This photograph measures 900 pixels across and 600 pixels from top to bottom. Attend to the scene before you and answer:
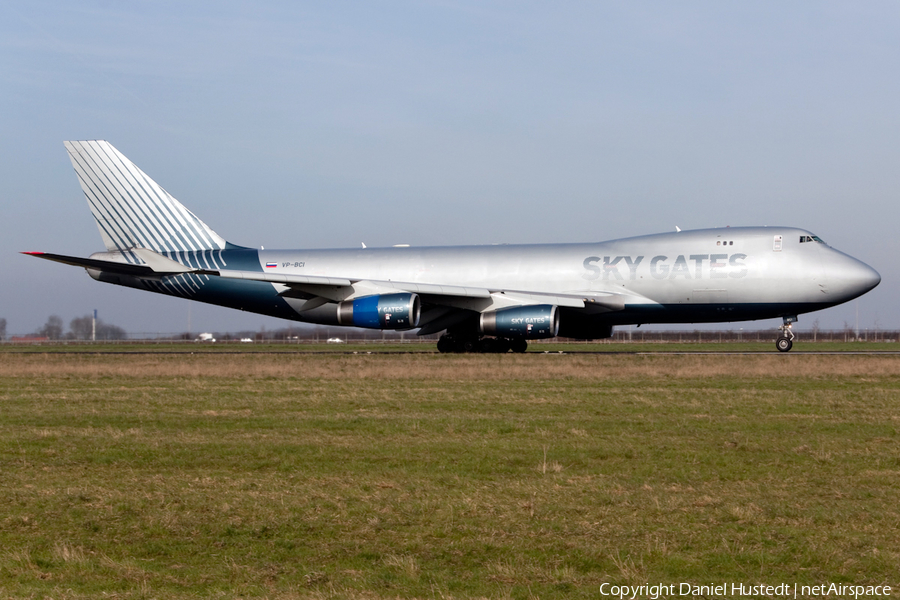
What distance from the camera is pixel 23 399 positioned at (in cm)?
1648

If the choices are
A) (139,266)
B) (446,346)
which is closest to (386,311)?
(446,346)

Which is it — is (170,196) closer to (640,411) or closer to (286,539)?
(640,411)

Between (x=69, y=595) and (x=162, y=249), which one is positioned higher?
(x=162, y=249)

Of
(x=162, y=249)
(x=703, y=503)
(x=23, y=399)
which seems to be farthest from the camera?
(x=162, y=249)

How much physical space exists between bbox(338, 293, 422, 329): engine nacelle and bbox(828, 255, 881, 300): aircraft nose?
13.6 metres

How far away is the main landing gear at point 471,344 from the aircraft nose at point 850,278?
10.9 metres

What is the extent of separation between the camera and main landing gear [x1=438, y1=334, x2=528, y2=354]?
3300cm

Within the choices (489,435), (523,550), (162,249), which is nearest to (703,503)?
(523,550)

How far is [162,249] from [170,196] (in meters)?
2.19

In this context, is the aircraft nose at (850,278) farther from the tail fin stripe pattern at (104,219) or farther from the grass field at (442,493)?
the tail fin stripe pattern at (104,219)

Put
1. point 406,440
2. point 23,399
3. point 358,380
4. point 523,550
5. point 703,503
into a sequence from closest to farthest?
point 523,550
point 703,503
point 406,440
point 23,399
point 358,380

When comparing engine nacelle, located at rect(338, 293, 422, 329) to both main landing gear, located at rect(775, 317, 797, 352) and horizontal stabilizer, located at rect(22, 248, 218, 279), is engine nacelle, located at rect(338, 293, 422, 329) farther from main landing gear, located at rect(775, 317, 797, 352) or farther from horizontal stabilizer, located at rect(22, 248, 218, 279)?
main landing gear, located at rect(775, 317, 797, 352)

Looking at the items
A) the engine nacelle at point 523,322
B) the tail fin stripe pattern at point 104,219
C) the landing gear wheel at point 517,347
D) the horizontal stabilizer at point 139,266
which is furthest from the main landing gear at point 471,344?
the tail fin stripe pattern at point 104,219

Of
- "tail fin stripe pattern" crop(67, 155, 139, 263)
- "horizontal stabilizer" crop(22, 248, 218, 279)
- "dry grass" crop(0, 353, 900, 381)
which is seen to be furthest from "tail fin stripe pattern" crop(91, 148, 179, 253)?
"dry grass" crop(0, 353, 900, 381)
